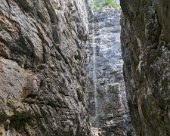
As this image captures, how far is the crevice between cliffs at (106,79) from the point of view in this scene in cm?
1759

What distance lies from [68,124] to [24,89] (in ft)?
7.45

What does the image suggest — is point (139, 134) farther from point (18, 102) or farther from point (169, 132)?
point (169, 132)

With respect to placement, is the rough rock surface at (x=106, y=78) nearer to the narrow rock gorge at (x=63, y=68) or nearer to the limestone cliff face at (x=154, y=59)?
the narrow rock gorge at (x=63, y=68)

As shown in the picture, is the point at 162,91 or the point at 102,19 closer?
the point at 162,91

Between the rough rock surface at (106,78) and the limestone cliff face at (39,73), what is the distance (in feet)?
14.5

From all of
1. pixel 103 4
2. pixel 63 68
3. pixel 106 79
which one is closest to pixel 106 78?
pixel 106 79

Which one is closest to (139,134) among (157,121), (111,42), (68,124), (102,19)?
(68,124)

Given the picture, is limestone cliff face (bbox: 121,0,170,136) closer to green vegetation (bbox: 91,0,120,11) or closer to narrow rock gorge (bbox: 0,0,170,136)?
narrow rock gorge (bbox: 0,0,170,136)

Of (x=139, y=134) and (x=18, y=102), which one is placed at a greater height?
(x=18, y=102)

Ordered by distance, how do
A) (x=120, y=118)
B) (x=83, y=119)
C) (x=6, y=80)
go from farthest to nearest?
(x=120, y=118)
(x=83, y=119)
(x=6, y=80)

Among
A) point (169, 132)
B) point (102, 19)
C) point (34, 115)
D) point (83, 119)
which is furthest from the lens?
point (102, 19)

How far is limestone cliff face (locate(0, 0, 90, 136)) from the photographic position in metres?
9.65

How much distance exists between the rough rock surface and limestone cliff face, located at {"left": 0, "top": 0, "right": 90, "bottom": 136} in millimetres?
4434

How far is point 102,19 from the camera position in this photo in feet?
75.4
